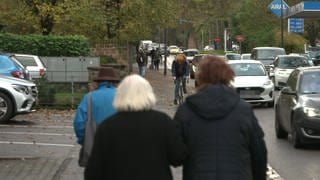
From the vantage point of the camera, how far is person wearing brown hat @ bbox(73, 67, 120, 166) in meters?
6.31

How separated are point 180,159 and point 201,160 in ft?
0.46

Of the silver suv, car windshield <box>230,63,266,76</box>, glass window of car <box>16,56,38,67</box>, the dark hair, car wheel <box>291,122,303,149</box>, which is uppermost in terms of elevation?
the dark hair

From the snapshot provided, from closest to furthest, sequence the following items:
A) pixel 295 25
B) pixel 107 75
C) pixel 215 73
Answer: pixel 215 73 < pixel 107 75 < pixel 295 25

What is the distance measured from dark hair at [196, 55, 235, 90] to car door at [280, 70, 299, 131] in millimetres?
8474

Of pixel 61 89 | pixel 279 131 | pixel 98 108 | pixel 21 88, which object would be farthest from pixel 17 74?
pixel 98 108

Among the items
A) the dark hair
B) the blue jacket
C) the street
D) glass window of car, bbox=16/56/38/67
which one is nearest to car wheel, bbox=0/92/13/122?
the street

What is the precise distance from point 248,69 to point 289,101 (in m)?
10.8

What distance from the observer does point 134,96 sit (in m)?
4.89

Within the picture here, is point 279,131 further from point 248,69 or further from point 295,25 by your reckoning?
point 295,25

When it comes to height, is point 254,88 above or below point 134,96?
below

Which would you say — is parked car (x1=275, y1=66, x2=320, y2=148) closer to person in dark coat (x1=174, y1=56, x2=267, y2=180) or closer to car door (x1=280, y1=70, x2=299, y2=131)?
car door (x1=280, y1=70, x2=299, y2=131)

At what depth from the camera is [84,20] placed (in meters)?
34.6

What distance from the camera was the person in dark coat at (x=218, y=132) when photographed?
4926 mm

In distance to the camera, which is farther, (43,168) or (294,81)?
(294,81)
